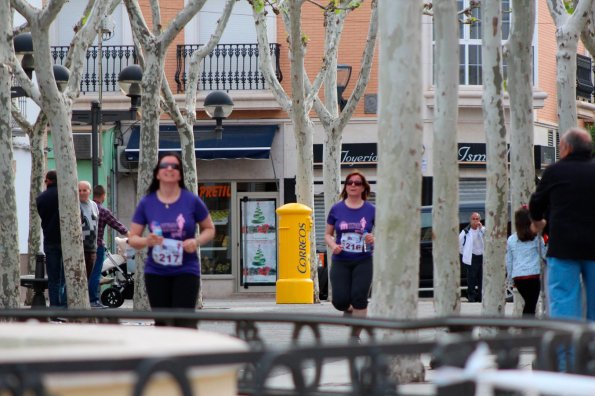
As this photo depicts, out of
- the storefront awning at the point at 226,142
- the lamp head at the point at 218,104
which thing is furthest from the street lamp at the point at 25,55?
the storefront awning at the point at 226,142

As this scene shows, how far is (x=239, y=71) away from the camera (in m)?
39.0

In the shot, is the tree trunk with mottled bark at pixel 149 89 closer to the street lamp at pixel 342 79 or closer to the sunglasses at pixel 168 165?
the sunglasses at pixel 168 165

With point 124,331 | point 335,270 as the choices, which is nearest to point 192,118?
point 335,270

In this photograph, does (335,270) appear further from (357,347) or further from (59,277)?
(357,347)

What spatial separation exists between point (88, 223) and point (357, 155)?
18.9m

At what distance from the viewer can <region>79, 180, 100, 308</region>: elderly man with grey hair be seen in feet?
66.2

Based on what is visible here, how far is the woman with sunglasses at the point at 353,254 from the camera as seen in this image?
48.1 feet

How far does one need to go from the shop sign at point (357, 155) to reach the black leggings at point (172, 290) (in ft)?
88.4

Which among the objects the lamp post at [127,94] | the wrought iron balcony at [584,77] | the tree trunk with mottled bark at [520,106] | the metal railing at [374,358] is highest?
the wrought iron balcony at [584,77]

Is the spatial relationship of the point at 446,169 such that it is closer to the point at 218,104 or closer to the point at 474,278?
the point at 218,104

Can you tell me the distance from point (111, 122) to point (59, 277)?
60.2 feet

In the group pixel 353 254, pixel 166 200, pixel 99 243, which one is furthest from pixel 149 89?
pixel 166 200

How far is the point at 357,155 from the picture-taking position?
38562mm

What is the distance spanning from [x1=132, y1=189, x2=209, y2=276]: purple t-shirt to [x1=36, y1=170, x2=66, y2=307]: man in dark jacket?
803cm
